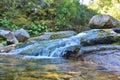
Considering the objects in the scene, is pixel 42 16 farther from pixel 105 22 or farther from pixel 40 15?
pixel 105 22

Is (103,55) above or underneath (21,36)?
underneath

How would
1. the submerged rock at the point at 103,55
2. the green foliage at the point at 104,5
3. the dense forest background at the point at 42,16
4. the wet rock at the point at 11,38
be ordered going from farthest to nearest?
the green foliage at the point at 104,5, the dense forest background at the point at 42,16, the wet rock at the point at 11,38, the submerged rock at the point at 103,55

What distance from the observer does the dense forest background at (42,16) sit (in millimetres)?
15051

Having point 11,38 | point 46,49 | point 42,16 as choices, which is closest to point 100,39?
point 46,49

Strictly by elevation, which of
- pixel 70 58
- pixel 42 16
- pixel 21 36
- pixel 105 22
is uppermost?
pixel 42 16

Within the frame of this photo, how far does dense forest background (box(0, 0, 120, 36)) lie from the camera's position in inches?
593

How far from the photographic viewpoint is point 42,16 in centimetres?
1659

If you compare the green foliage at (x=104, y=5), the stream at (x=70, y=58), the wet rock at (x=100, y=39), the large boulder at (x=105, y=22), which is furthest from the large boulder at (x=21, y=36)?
the green foliage at (x=104, y=5)

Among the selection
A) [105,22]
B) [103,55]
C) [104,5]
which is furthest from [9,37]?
→ [104,5]

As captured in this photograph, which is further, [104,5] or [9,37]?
[104,5]

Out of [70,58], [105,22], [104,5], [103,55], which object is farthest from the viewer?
[104,5]

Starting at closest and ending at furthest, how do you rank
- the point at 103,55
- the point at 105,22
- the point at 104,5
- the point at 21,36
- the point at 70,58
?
the point at 103,55 → the point at 70,58 → the point at 21,36 → the point at 105,22 → the point at 104,5

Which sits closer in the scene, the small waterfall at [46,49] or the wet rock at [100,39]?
the small waterfall at [46,49]

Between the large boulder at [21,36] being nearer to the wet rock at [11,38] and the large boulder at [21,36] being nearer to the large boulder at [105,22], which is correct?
the wet rock at [11,38]
